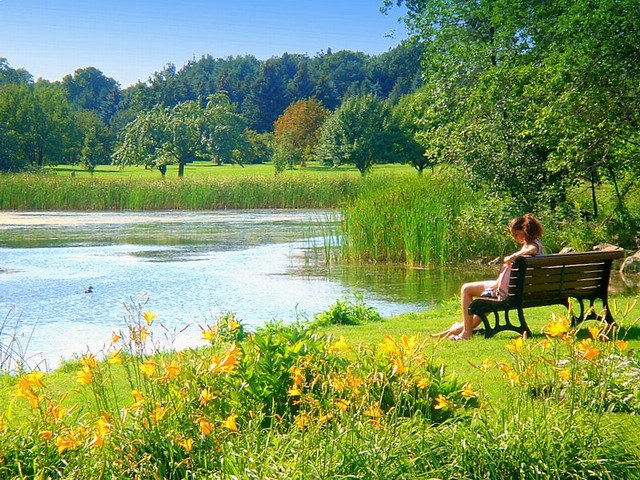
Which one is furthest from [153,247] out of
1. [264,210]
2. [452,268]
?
[264,210]

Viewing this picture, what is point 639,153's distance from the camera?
18250 millimetres

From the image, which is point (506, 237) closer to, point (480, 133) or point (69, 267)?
point (480, 133)

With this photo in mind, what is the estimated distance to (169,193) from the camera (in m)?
40.2

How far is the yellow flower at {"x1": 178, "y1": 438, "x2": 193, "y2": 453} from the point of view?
386cm

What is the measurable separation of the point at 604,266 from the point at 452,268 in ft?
32.8

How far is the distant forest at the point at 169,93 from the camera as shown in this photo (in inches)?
2736

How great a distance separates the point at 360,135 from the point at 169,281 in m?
49.4

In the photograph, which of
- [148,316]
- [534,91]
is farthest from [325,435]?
[534,91]

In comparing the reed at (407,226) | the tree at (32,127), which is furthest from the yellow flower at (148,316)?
the tree at (32,127)

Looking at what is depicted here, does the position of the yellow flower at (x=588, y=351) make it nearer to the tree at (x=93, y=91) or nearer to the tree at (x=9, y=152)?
the tree at (x=9, y=152)

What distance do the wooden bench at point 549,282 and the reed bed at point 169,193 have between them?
29.0 m

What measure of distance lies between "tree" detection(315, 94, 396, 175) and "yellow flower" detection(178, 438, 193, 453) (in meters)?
60.8

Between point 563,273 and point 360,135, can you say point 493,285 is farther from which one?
point 360,135

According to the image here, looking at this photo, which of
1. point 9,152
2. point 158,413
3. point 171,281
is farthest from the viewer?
point 9,152
